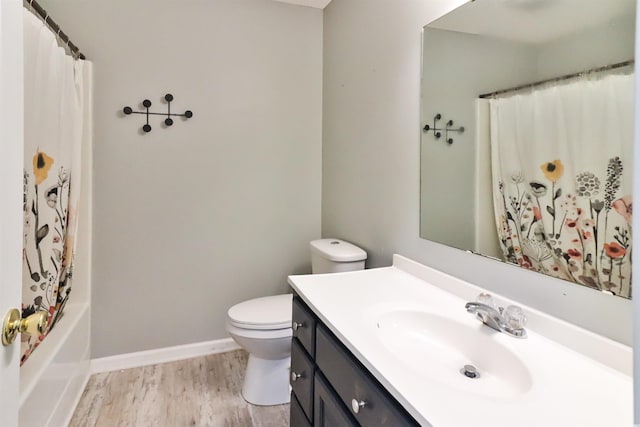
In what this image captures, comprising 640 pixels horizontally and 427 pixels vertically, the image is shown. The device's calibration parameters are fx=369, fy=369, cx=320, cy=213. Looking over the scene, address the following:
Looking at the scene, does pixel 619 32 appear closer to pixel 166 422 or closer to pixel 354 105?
pixel 354 105

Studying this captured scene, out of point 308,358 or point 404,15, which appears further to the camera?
point 404,15

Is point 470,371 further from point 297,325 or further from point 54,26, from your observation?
point 54,26

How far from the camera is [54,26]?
1.74m

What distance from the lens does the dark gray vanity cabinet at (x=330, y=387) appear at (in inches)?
32.1

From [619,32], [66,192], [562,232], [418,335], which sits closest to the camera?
[619,32]

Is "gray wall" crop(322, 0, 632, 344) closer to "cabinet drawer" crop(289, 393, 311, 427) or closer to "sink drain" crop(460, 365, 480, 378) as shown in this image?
"sink drain" crop(460, 365, 480, 378)

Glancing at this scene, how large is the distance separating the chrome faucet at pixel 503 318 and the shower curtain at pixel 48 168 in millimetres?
1607

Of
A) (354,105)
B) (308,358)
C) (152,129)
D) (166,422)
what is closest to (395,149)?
(354,105)

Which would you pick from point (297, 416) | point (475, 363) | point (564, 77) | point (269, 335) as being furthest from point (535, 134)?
point (269, 335)

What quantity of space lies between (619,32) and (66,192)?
2.15 m

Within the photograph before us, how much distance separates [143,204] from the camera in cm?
225

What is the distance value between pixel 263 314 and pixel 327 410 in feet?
2.92

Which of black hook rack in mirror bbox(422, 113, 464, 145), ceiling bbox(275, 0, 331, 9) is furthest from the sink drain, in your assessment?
ceiling bbox(275, 0, 331, 9)

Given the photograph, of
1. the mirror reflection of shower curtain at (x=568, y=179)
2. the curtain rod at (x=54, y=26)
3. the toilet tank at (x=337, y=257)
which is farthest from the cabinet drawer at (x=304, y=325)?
the curtain rod at (x=54, y=26)
